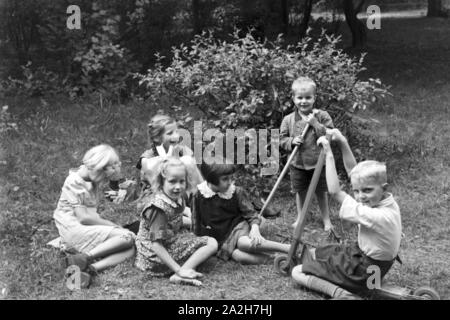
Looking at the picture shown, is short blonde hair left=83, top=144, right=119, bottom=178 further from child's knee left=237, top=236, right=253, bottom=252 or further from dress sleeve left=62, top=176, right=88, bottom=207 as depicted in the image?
child's knee left=237, top=236, right=253, bottom=252

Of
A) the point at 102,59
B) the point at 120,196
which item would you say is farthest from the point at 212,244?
the point at 102,59

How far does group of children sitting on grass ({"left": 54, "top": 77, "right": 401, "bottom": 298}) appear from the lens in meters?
3.82

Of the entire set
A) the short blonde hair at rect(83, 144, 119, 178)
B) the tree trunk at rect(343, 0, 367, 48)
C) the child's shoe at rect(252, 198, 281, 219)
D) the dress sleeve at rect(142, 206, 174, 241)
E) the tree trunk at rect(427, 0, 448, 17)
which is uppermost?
the tree trunk at rect(427, 0, 448, 17)

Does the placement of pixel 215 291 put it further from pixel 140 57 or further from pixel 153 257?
pixel 140 57

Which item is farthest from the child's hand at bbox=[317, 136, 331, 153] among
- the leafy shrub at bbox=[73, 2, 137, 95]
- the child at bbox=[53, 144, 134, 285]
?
the leafy shrub at bbox=[73, 2, 137, 95]

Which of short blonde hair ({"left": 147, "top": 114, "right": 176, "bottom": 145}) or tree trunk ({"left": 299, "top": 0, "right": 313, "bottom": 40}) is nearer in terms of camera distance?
short blonde hair ({"left": 147, "top": 114, "right": 176, "bottom": 145})

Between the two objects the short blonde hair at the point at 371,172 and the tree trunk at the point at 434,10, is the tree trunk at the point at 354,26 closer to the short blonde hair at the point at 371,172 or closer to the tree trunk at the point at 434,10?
the tree trunk at the point at 434,10

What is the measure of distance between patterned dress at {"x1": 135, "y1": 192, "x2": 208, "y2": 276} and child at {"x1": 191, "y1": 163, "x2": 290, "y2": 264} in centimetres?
26

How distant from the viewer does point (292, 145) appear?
509cm

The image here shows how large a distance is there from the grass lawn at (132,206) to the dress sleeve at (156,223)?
12.6 inches

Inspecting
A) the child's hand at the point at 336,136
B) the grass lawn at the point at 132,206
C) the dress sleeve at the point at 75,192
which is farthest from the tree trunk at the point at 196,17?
the child's hand at the point at 336,136

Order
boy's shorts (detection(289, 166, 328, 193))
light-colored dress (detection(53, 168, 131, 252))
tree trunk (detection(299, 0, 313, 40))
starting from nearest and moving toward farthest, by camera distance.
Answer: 1. light-colored dress (detection(53, 168, 131, 252))
2. boy's shorts (detection(289, 166, 328, 193))
3. tree trunk (detection(299, 0, 313, 40))

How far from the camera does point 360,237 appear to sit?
12.8ft

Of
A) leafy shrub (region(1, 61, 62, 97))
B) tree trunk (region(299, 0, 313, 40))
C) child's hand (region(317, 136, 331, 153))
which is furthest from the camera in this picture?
tree trunk (region(299, 0, 313, 40))
